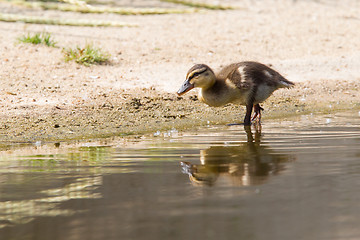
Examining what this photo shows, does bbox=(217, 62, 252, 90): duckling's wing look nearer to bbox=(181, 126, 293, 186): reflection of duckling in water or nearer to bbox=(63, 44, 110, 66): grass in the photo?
bbox=(181, 126, 293, 186): reflection of duckling in water

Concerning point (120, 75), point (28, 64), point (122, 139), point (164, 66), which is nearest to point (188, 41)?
point (164, 66)

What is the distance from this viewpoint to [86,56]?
11.3 meters

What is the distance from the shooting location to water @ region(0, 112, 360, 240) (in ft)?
12.2

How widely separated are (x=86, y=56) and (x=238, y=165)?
6385mm

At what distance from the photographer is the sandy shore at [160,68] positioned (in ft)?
28.6

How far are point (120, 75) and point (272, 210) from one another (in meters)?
7.32

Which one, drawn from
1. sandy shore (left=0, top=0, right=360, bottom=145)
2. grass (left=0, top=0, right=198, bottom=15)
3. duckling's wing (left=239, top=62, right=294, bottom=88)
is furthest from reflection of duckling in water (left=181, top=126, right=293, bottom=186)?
grass (left=0, top=0, right=198, bottom=15)

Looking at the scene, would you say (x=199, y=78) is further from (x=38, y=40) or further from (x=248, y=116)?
(x=38, y=40)

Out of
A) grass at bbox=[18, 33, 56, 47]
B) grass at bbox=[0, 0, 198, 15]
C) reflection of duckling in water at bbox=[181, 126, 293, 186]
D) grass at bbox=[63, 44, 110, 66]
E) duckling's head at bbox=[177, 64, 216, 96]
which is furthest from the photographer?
grass at bbox=[0, 0, 198, 15]

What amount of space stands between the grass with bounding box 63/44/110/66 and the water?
14.3 ft

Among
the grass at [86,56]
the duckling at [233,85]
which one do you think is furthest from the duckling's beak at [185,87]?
the grass at [86,56]

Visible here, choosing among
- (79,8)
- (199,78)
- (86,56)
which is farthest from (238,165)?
(79,8)

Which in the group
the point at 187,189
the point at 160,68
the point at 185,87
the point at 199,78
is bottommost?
the point at 187,189

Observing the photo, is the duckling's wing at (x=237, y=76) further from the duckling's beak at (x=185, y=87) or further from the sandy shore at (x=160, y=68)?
the sandy shore at (x=160, y=68)
